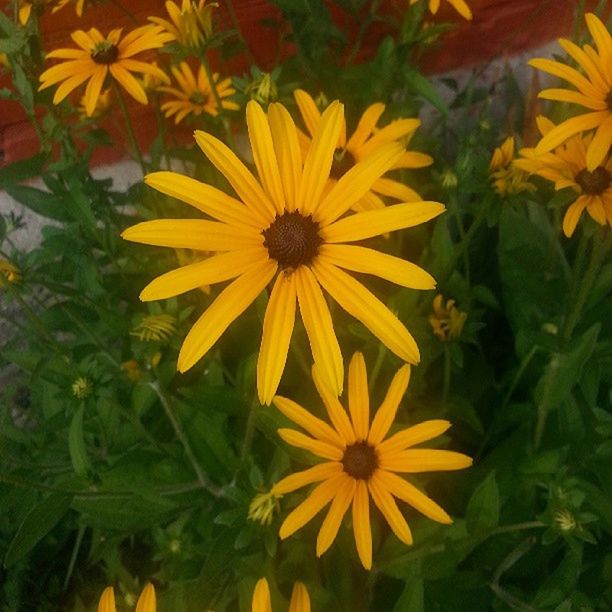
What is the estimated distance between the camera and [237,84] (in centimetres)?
76

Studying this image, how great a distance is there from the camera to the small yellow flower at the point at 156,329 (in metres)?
0.75

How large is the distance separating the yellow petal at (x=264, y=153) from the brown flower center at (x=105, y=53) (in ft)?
1.32

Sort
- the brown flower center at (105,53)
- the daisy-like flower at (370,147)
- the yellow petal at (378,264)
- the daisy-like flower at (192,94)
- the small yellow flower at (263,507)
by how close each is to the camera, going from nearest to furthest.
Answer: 1. the yellow petal at (378,264)
2. the small yellow flower at (263,507)
3. the daisy-like flower at (370,147)
4. the brown flower center at (105,53)
5. the daisy-like flower at (192,94)

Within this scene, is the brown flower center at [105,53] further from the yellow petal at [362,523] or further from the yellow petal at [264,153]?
the yellow petal at [362,523]

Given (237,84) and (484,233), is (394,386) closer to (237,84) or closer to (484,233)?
(237,84)

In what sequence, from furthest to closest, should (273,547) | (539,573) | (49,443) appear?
(49,443) → (539,573) → (273,547)

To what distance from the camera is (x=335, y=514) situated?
2.41 feet

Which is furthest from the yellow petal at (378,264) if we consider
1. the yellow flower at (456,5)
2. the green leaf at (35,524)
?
the yellow flower at (456,5)

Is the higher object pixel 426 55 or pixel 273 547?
pixel 426 55

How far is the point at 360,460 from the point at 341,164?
34cm

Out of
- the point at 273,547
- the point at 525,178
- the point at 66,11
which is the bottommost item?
the point at 273,547

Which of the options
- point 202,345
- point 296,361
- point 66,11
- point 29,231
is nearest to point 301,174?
point 202,345

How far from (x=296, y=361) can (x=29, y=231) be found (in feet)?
2.14

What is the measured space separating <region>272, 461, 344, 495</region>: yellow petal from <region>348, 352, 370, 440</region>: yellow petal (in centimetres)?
5
